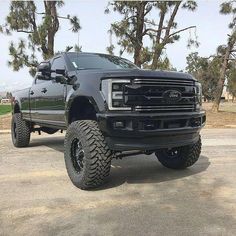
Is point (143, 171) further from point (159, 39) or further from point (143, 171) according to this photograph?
point (159, 39)

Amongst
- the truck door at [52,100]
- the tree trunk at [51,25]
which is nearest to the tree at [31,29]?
the tree trunk at [51,25]

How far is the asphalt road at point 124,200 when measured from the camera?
3.98 meters

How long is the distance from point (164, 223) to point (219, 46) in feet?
72.5

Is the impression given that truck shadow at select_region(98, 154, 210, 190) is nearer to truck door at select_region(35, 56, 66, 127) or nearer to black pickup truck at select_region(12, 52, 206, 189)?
black pickup truck at select_region(12, 52, 206, 189)

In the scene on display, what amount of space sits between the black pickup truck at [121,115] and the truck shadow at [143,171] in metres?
0.30

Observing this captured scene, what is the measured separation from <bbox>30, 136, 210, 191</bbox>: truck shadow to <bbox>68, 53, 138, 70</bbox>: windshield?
5.46 ft

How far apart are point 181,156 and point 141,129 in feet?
5.52

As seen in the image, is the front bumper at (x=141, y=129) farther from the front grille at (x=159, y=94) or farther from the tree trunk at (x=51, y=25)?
the tree trunk at (x=51, y=25)

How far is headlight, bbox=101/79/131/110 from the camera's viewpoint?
16.7 ft

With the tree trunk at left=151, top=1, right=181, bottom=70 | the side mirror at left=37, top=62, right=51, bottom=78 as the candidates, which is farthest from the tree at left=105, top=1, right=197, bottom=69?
the side mirror at left=37, top=62, right=51, bottom=78

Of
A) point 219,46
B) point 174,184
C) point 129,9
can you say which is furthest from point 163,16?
point 174,184

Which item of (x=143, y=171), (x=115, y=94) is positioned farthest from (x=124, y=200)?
(x=143, y=171)

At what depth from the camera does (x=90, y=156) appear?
5.19 meters

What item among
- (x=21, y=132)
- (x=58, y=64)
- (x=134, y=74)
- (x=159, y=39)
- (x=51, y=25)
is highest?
(x=51, y=25)
